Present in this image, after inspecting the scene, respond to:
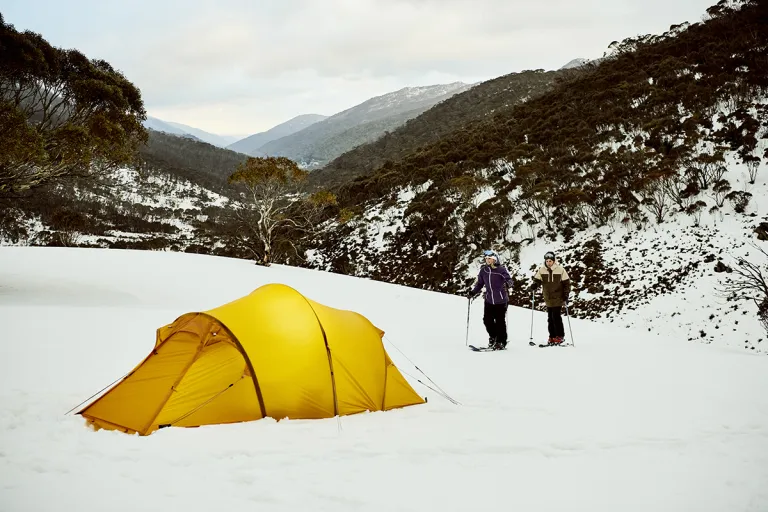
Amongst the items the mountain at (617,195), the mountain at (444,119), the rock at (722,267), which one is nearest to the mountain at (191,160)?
the mountain at (444,119)

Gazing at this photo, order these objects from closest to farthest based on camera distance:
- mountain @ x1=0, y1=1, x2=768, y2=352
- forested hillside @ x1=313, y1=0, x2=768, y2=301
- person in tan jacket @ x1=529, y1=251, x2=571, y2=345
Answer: person in tan jacket @ x1=529, y1=251, x2=571, y2=345 → mountain @ x1=0, y1=1, x2=768, y2=352 → forested hillside @ x1=313, y1=0, x2=768, y2=301

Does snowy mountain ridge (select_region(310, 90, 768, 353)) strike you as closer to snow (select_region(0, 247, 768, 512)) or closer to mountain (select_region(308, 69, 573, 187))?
snow (select_region(0, 247, 768, 512))

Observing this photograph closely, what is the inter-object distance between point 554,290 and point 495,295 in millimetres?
1421

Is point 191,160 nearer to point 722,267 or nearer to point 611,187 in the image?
point 611,187

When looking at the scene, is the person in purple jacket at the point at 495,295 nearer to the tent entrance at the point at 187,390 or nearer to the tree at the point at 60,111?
the tent entrance at the point at 187,390

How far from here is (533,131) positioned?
1275 inches

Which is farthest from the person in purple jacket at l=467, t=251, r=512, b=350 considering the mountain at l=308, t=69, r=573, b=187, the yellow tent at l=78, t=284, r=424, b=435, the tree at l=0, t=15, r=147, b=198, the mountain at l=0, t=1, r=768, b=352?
the mountain at l=308, t=69, r=573, b=187

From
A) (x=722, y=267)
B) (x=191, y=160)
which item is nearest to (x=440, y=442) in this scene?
(x=722, y=267)

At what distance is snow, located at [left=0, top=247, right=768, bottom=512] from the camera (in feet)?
11.7

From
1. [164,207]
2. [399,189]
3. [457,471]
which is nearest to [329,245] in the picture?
[399,189]

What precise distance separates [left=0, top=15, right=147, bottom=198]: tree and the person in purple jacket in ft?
33.2

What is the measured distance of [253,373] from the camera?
511 centimetres

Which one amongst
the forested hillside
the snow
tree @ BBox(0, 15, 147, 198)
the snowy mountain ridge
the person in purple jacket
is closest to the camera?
the snow

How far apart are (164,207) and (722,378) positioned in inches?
4342
